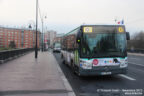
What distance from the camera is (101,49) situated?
313 inches

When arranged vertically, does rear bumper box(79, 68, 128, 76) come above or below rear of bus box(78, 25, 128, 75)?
below

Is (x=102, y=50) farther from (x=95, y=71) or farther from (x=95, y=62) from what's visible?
(x=95, y=71)

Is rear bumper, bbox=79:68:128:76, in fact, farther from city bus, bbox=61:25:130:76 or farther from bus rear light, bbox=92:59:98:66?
bus rear light, bbox=92:59:98:66

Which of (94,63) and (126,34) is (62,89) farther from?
(126,34)

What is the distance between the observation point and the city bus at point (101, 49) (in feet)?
25.4

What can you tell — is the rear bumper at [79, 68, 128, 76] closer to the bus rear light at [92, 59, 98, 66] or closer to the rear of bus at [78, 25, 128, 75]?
the rear of bus at [78, 25, 128, 75]

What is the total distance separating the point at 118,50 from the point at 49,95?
4.30m

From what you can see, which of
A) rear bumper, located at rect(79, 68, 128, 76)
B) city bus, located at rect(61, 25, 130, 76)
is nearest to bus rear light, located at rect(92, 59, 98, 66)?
city bus, located at rect(61, 25, 130, 76)

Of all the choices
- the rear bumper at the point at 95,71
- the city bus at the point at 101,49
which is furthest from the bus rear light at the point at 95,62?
the rear bumper at the point at 95,71

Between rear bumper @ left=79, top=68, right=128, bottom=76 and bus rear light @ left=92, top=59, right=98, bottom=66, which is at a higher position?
bus rear light @ left=92, top=59, right=98, bottom=66

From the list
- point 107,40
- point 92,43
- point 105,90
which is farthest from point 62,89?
point 107,40

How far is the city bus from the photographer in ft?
25.4

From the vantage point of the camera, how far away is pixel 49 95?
543cm

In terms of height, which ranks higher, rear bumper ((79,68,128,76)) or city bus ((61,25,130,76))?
city bus ((61,25,130,76))
